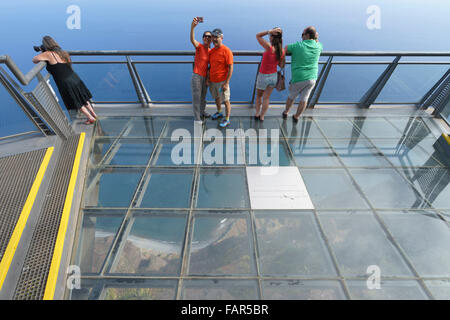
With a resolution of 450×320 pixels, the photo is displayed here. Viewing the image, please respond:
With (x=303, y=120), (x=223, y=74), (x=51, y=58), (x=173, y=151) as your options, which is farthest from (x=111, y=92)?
(x=303, y=120)

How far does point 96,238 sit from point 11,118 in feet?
9.98

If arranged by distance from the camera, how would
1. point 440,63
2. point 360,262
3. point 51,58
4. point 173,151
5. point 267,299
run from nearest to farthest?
point 267,299 < point 360,262 < point 51,58 < point 173,151 < point 440,63

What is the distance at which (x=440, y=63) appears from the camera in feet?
15.4

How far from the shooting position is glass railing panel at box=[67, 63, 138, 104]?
15.5 feet

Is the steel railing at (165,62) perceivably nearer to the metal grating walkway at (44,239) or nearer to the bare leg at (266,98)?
the bare leg at (266,98)

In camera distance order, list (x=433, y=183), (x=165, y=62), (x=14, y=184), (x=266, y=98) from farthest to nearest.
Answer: (x=165, y=62) < (x=266, y=98) < (x=433, y=183) < (x=14, y=184)

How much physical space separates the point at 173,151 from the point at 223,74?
6.17 feet

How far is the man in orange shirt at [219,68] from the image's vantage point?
12.9 ft

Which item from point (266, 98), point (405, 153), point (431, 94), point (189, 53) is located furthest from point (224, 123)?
point (431, 94)

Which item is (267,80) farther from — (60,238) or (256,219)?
(60,238)

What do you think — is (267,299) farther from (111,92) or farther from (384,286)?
(111,92)

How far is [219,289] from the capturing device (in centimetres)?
250

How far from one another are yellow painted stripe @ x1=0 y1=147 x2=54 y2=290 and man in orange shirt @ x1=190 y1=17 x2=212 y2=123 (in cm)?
297

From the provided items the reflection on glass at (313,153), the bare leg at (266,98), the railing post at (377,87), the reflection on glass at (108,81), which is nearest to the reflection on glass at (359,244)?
the reflection on glass at (313,153)
